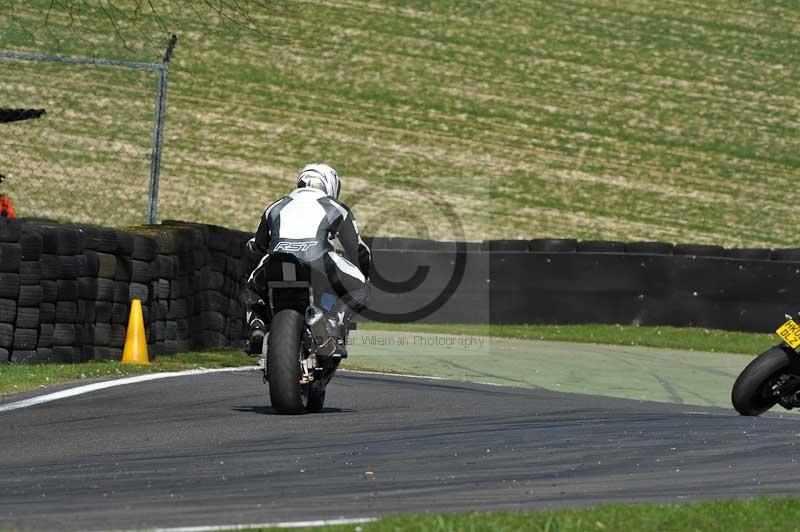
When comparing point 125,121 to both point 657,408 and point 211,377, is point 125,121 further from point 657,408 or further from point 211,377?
point 657,408

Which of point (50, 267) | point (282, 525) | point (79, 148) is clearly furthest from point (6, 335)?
point (79, 148)

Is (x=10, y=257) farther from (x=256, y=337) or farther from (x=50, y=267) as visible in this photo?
(x=256, y=337)

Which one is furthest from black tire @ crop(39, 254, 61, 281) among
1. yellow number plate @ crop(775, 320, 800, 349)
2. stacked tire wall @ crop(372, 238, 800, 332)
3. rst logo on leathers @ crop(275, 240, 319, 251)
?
stacked tire wall @ crop(372, 238, 800, 332)

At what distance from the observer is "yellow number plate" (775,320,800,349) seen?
32.7 ft

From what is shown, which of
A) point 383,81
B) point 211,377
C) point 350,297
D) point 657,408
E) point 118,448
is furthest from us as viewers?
point 383,81

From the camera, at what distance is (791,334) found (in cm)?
999

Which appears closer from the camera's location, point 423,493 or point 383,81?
point 423,493

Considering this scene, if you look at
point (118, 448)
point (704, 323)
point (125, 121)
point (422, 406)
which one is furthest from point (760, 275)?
point (125, 121)

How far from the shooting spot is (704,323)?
792 inches

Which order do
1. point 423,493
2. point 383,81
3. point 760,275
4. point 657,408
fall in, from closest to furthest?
1. point 423,493
2. point 657,408
3. point 760,275
4. point 383,81

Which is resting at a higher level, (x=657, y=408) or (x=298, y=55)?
(x=298, y=55)

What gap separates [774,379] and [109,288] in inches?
233

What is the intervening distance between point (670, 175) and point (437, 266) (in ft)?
45.3

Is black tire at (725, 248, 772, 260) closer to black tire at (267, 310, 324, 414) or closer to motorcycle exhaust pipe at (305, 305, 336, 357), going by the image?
motorcycle exhaust pipe at (305, 305, 336, 357)
